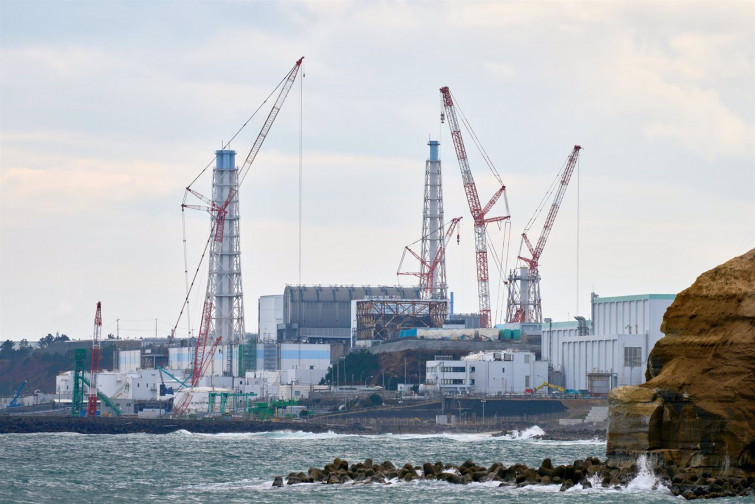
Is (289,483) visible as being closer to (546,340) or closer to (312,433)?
(312,433)

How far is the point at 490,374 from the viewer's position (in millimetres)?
168625

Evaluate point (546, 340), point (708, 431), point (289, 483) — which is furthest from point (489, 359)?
point (708, 431)

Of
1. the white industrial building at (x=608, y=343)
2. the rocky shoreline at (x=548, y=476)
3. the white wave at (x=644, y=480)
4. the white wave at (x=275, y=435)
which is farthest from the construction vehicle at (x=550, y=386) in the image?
the white wave at (x=644, y=480)

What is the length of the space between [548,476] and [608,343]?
101 meters

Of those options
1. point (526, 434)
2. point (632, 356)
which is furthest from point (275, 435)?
point (632, 356)

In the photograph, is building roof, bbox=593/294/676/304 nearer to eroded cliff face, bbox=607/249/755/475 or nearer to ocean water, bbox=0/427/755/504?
ocean water, bbox=0/427/755/504

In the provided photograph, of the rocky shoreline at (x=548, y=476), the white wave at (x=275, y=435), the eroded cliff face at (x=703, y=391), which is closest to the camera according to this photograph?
the rocky shoreline at (x=548, y=476)

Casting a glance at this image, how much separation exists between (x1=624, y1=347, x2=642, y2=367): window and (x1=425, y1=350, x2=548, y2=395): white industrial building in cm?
1521

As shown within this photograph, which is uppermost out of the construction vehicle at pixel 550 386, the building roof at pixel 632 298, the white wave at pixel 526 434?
the building roof at pixel 632 298

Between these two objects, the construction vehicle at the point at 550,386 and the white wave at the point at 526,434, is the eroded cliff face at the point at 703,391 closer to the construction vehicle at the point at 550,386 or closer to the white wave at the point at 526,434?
the white wave at the point at 526,434

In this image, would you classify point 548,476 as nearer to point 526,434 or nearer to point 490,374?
point 526,434

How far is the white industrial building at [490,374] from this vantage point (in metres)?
168

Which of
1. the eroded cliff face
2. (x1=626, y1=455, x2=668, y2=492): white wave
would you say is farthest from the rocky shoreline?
the eroded cliff face

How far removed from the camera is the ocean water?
2235 inches
